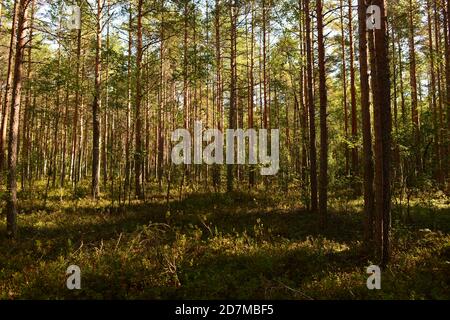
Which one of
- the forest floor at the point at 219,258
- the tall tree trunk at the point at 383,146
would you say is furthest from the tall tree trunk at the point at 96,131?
the tall tree trunk at the point at 383,146

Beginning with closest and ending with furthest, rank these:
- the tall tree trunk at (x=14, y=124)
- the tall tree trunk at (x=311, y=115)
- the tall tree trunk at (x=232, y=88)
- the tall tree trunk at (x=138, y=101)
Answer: the tall tree trunk at (x=14, y=124) < the tall tree trunk at (x=311, y=115) < the tall tree trunk at (x=138, y=101) < the tall tree trunk at (x=232, y=88)

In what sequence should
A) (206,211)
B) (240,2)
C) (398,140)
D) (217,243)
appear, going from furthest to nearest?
(240,2) → (206,211) → (398,140) → (217,243)

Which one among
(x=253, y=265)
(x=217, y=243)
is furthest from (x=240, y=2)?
(x=253, y=265)

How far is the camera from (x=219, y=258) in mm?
9219

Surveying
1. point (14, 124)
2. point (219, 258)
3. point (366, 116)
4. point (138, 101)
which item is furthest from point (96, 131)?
point (366, 116)

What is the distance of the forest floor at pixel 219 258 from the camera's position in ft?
24.1

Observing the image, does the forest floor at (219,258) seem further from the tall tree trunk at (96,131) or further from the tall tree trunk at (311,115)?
the tall tree trunk at (96,131)

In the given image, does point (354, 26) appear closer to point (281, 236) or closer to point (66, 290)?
point (281, 236)

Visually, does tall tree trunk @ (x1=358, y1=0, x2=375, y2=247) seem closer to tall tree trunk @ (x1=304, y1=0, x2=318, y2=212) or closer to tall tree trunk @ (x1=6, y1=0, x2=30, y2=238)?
tall tree trunk @ (x1=304, y1=0, x2=318, y2=212)

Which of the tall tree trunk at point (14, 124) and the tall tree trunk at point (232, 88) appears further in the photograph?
the tall tree trunk at point (232, 88)

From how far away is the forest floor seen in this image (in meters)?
7.36

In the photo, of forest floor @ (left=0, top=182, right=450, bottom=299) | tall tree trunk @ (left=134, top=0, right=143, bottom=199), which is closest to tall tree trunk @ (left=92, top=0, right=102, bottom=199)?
tall tree trunk @ (left=134, top=0, right=143, bottom=199)
